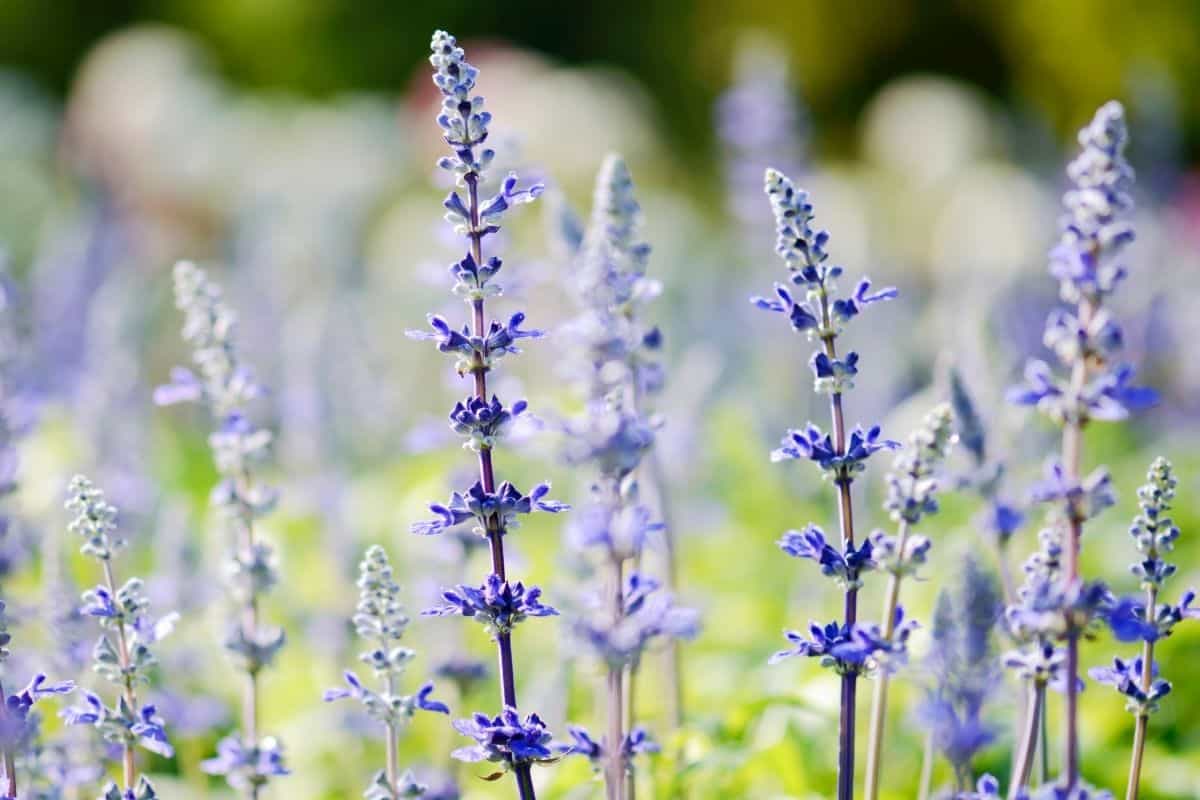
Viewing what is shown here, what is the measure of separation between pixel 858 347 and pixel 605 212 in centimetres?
537

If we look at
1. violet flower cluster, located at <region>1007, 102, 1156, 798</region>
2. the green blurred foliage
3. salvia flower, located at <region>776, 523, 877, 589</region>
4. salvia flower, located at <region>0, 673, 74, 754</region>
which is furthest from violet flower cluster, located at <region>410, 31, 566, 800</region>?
the green blurred foliage

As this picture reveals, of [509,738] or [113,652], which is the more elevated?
[113,652]

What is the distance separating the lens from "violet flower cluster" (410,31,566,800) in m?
A: 2.22

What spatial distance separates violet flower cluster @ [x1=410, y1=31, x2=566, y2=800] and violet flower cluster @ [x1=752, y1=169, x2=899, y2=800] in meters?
0.41

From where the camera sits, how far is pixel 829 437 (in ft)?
7.47

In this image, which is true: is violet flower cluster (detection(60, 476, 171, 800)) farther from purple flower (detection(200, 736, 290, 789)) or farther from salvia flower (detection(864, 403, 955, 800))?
salvia flower (detection(864, 403, 955, 800))

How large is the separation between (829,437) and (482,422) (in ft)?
1.92

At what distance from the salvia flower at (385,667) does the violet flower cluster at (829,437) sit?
65 centimetres

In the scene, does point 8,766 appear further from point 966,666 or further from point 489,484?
point 966,666

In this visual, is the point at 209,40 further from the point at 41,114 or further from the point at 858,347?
the point at 858,347

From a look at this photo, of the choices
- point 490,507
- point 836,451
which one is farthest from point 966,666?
point 490,507

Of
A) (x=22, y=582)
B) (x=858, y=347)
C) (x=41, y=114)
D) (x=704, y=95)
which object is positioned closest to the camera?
(x=22, y=582)

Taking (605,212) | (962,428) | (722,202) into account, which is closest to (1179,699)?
(962,428)

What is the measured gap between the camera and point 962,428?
2.94m
